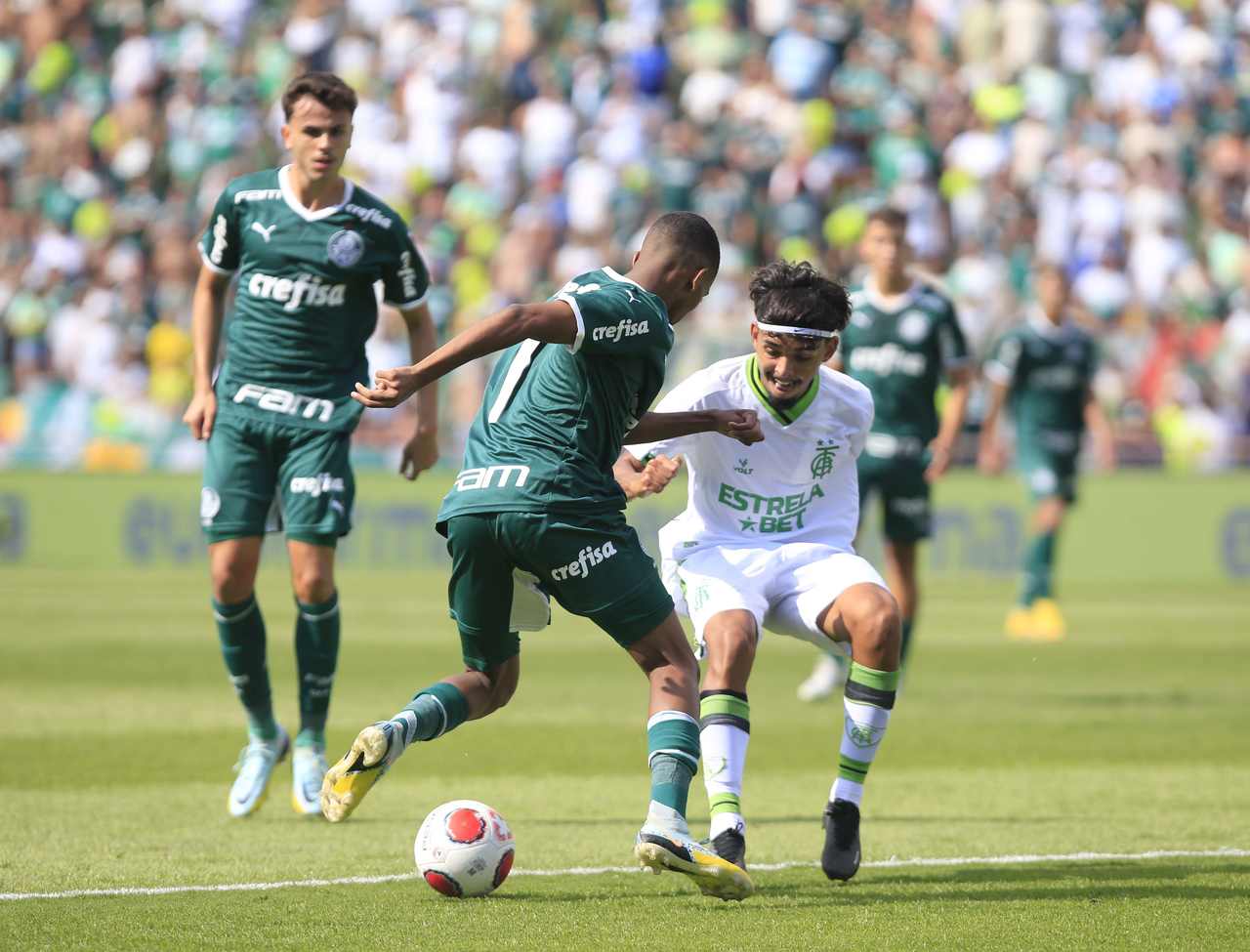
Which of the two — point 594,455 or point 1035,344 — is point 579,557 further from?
point 1035,344

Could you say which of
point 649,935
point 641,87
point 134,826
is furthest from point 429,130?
point 649,935

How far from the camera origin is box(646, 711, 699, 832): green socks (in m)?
5.37

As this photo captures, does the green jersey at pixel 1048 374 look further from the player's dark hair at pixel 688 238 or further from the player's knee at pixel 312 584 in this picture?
the player's dark hair at pixel 688 238

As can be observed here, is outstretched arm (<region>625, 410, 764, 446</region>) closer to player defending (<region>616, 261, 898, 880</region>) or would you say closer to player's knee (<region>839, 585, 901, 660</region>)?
player defending (<region>616, 261, 898, 880</region>)

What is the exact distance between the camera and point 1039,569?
1516 centimetres

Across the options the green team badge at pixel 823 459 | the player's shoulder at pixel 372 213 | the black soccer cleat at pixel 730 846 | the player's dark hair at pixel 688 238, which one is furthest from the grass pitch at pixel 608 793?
the player's shoulder at pixel 372 213

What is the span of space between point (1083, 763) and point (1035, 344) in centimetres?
687

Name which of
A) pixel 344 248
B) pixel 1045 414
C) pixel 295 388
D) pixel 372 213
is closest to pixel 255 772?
pixel 295 388

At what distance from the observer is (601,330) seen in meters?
5.47

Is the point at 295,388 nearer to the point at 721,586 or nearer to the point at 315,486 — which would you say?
the point at 315,486

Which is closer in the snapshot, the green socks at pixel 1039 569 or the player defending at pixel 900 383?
the player defending at pixel 900 383

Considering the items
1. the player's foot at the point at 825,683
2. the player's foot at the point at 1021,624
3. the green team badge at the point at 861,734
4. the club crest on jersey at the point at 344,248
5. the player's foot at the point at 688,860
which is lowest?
the player's foot at the point at 1021,624

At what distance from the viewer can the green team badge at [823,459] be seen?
6.76m

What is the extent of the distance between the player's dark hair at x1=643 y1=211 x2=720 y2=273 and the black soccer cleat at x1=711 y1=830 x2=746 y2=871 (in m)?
1.67
